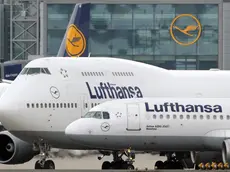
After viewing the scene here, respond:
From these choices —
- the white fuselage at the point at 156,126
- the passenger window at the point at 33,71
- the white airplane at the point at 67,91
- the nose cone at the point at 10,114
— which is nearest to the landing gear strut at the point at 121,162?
the white fuselage at the point at 156,126

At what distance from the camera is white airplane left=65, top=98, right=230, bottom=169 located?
3825 centimetres

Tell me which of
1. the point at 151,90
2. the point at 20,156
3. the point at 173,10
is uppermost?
the point at 173,10

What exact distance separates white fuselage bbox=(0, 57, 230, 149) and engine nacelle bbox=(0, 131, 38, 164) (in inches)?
74.1

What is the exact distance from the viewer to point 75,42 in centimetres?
6191

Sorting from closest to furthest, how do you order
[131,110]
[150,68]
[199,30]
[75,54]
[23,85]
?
1. [131,110]
2. [23,85]
3. [150,68]
4. [75,54]
5. [199,30]

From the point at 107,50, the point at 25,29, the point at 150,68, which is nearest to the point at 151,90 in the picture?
the point at 150,68

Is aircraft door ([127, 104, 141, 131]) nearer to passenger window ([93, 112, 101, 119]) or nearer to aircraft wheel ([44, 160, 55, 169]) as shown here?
passenger window ([93, 112, 101, 119])

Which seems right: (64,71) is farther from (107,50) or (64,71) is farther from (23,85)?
(107,50)

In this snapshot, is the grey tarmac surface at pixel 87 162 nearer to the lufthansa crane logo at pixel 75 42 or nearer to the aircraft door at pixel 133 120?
the aircraft door at pixel 133 120

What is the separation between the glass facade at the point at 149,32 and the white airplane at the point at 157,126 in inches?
1458

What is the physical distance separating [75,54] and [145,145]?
23097 millimetres

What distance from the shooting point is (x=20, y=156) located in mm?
43094

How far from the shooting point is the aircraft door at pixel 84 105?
42.0 metres

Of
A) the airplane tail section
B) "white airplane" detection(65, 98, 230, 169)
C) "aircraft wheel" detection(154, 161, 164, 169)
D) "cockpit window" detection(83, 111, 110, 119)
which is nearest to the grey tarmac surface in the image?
"aircraft wheel" detection(154, 161, 164, 169)
